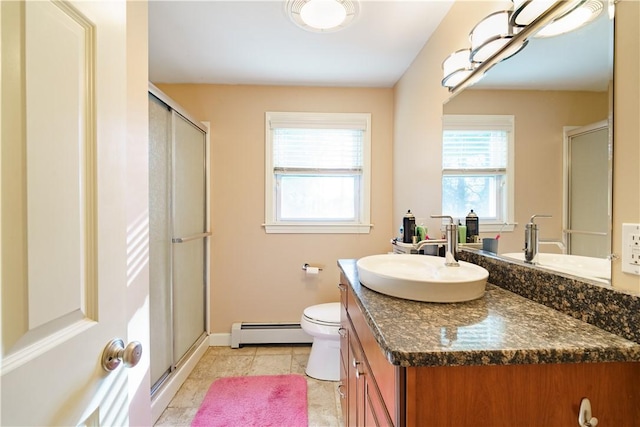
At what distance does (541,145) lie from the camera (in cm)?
101

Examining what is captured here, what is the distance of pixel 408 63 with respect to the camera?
6.95 feet

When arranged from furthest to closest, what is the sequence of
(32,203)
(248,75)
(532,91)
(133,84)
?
1. (248,75)
2. (133,84)
3. (532,91)
4. (32,203)

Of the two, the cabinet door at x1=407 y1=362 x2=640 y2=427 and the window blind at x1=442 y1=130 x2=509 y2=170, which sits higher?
the window blind at x1=442 y1=130 x2=509 y2=170

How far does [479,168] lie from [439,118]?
0.49m

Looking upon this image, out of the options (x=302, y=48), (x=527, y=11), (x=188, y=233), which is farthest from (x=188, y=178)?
(x=527, y=11)

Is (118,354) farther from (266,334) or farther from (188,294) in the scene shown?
(266,334)

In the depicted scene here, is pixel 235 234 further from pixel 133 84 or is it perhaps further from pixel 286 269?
pixel 133 84

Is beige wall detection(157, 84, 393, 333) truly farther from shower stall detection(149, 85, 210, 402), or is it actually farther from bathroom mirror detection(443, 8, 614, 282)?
bathroom mirror detection(443, 8, 614, 282)

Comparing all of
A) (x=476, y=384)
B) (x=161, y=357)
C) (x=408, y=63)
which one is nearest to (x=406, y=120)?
(x=408, y=63)

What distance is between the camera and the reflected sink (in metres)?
0.76

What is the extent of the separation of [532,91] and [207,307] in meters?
2.64

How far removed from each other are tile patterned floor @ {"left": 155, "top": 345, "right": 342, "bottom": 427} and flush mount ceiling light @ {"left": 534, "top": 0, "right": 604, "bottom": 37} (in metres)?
2.02

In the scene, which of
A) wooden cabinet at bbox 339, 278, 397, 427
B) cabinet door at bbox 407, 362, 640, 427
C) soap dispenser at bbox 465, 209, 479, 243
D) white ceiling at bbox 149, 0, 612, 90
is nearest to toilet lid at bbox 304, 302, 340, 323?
wooden cabinet at bbox 339, 278, 397, 427

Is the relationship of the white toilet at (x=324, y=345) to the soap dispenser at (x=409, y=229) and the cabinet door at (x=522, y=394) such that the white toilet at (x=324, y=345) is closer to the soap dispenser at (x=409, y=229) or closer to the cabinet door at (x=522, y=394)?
the soap dispenser at (x=409, y=229)
